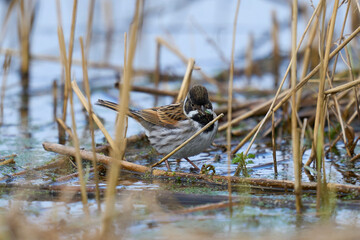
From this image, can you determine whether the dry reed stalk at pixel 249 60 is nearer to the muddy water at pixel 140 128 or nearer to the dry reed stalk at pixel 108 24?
the muddy water at pixel 140 128

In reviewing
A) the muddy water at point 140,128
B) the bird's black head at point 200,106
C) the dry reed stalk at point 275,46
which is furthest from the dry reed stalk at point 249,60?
the bird's black head at point 200,106

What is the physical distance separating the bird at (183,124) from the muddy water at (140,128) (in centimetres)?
31

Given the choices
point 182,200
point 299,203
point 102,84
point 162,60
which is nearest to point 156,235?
point 182,200

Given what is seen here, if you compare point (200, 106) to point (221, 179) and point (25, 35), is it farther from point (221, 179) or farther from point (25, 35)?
point (25, 35)

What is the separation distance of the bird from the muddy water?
1.01 ft

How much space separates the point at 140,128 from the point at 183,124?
2.01 meters

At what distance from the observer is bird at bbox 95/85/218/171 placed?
581 cm

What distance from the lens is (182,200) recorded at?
4.59m

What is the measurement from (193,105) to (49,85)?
575cm

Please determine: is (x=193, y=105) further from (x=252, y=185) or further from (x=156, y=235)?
(x=156, y=235)

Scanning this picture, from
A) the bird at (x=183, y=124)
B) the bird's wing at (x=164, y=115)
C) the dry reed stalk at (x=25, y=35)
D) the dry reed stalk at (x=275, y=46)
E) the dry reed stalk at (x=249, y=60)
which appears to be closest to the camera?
the bird at (x=183, y=124)

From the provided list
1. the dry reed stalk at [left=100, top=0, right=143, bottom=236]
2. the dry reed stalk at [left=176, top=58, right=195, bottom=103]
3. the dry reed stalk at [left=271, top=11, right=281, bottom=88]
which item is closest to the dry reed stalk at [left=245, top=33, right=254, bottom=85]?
the dry reed stalk at [left=271, top=11, right=281, bottom=88]

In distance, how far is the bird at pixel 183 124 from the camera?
229 inches

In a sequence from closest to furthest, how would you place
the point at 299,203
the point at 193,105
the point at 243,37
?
1. the point at 299,203
2. the point at 193,105
3. the point at 243,37
